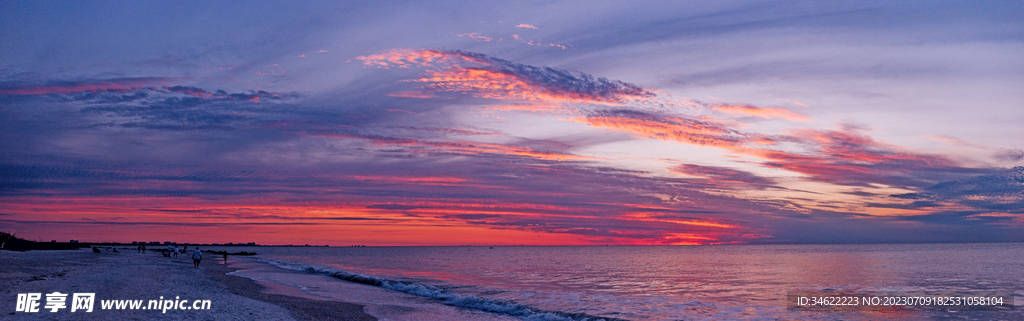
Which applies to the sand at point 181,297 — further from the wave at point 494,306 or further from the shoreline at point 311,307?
the wave at point 494,306

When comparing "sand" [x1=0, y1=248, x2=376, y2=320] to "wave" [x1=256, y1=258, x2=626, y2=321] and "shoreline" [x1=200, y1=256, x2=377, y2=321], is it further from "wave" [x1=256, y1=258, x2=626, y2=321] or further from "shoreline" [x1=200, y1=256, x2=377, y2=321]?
"wave" [x1=256, y1=258, x2=626, y2=321]

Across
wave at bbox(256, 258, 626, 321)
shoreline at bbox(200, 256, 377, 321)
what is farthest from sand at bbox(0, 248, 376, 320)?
wave at bbox(256, 258, 626, 321)

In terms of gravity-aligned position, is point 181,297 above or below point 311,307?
above

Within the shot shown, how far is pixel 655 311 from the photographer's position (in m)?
27.0

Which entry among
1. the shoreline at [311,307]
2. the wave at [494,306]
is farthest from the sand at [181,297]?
the wave at [494,306]

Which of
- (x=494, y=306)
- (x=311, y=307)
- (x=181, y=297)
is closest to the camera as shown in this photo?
(x=181, y=297)

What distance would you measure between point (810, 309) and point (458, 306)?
61.1 feet

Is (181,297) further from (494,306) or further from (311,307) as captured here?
(494,306)

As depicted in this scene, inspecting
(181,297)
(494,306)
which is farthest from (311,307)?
(494,306)

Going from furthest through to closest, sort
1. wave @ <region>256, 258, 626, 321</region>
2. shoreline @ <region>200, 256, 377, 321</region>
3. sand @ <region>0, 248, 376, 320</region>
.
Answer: wave @ <region>256, 258, 626, 321</region>, shoreline @ <region>200, 256, 377, 321</region>, sand @ <region>0, 248, 376, 320</region>

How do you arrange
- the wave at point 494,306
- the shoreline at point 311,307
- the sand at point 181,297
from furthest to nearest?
the wave at point 494,306
the shoreline at point 311,307
the sand at point 181,297

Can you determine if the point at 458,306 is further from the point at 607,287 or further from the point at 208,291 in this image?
the point at 607,287

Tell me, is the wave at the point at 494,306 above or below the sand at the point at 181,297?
below

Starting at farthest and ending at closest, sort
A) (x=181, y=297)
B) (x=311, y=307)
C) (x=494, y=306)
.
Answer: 1. (x=494, y=306)
2. (x=311, y=307)
3. (x=181, y=297)
